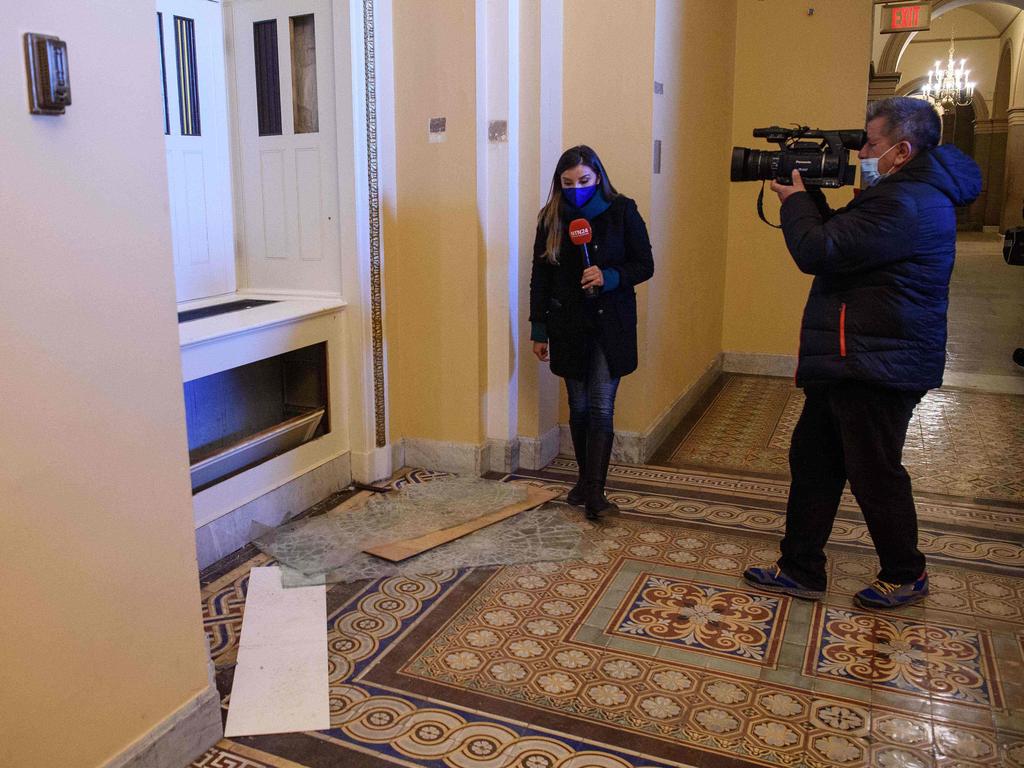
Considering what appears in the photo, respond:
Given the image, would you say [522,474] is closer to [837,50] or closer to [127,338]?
[127,338]

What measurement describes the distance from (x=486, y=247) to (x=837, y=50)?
353cm

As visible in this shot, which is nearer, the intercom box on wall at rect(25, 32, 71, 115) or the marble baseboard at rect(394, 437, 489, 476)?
the intercom box on wall at rect(25, 32, 71, 115)

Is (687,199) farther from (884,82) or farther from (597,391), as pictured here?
(884,82)

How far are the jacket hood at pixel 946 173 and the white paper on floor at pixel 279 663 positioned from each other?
89.2 inches

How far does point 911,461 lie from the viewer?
189 inches

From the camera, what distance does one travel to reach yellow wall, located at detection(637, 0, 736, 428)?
4734mm

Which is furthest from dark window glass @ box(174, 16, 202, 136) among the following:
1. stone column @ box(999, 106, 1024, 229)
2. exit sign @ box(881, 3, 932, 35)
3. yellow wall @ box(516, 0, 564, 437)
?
stone column @ box(999, 106, 1024, 229)

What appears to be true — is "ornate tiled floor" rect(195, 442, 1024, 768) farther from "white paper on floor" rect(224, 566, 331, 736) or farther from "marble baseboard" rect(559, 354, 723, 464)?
"marble baseboard" rect(559, 354, 723, 464)

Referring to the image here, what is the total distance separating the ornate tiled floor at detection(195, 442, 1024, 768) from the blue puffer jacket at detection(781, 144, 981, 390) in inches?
33.0

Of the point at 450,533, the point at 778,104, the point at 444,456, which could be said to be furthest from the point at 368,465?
the point at 778,104

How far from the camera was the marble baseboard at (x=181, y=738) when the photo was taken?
7.15 ft

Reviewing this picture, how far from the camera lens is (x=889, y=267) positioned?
2.80 meters

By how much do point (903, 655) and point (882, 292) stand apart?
1.10 meters

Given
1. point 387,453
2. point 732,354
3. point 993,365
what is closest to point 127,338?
point 387,453
